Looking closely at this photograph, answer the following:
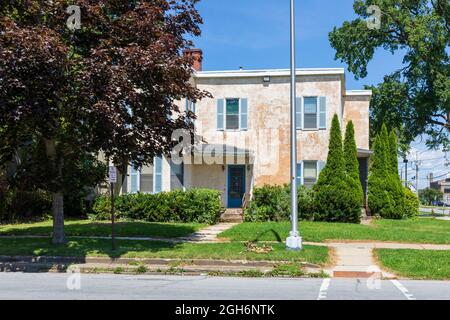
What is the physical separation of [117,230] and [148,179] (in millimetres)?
6485

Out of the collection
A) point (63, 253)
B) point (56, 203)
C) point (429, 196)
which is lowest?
point (429, 196)

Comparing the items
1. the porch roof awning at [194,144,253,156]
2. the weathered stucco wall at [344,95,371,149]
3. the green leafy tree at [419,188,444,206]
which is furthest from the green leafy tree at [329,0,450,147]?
the green leafy tree at [419,188,444,206]

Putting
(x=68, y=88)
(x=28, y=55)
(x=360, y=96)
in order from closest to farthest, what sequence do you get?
(x=28, y=55)
(x=68, y=88)
(x=360, y=96)

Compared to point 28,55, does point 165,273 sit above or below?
below

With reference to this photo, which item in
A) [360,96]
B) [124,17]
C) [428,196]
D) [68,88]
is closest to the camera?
[68,88]

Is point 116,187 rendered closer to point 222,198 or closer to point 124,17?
point 222,198

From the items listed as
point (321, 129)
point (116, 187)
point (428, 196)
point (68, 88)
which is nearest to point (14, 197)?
point (116, 187)

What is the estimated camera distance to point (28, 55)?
10.6 meters

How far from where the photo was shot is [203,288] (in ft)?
31.7

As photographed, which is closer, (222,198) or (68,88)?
(68,88)

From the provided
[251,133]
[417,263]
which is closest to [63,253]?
[417,263]

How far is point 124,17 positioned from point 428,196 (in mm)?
122291

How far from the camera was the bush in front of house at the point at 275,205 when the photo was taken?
848 inches

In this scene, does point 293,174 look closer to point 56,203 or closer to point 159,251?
point 159,251
